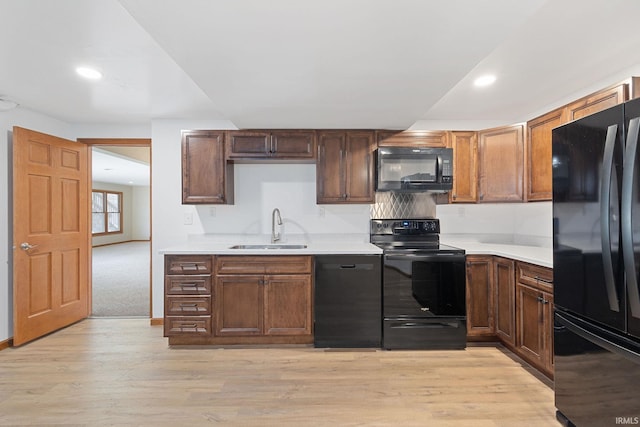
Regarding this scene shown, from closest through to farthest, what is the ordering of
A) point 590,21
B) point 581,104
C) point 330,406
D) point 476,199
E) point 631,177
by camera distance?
point 631,177 → point 590,21 → point 330,406 → point 581,104 → point 476,199

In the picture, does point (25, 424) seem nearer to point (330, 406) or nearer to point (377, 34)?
point (330, 406)

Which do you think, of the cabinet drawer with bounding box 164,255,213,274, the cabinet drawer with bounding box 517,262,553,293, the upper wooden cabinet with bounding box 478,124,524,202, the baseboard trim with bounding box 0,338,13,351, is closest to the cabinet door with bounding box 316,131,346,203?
the cabinet drawer with bounding box 164,255,213,274

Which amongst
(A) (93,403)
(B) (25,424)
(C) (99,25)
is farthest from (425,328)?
(C) (99,25)

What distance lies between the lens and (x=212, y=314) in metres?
2.79

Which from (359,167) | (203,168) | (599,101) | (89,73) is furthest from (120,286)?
(599,101)

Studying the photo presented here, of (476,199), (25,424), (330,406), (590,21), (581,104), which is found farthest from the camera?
(476,199)

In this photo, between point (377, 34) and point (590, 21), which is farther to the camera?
point (590, 21)

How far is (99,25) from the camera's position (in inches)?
67.6

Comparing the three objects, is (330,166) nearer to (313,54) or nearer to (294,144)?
(294,144)

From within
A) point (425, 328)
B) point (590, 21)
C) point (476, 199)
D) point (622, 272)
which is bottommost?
point (425, 328)

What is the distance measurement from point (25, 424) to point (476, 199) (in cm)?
388

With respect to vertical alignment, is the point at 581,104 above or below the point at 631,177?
above

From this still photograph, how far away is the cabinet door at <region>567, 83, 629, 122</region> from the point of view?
187 centimetres

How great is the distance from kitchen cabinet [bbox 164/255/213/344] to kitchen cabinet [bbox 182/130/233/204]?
26.3 inches
